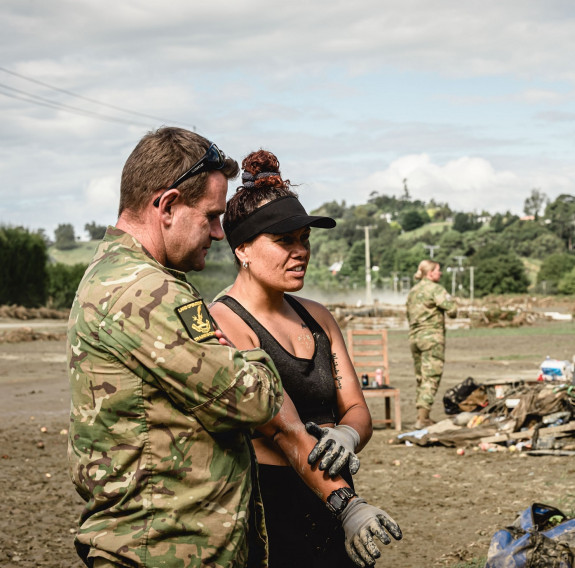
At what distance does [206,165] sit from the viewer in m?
2.45

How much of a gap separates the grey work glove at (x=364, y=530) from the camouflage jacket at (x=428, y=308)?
30.5 ft

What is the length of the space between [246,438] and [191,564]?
39 cm

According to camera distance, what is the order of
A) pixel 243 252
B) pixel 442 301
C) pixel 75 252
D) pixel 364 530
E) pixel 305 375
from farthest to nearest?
1. pixel 75 252
2. pixel 442 301
3. pixel 243 252
4. pixel 305 375
5. pixel 364 530

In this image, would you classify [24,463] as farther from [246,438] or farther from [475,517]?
[246,438]

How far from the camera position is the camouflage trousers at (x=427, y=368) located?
1157cm

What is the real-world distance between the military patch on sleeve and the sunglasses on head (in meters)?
0.36

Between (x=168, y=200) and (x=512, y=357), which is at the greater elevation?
(x=168, y=200)

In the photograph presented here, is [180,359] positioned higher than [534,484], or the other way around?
[180,359]

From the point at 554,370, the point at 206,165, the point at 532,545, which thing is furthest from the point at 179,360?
the point at 554,370

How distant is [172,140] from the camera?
8.04ft

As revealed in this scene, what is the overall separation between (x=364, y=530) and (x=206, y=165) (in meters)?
1.19

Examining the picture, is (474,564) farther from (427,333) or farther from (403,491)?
(427,333)

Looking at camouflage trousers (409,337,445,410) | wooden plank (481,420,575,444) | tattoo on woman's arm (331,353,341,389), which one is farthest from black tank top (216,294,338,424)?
camouflage trousers (409,337,445,410)

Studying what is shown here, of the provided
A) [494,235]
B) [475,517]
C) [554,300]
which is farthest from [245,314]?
[494,235]
